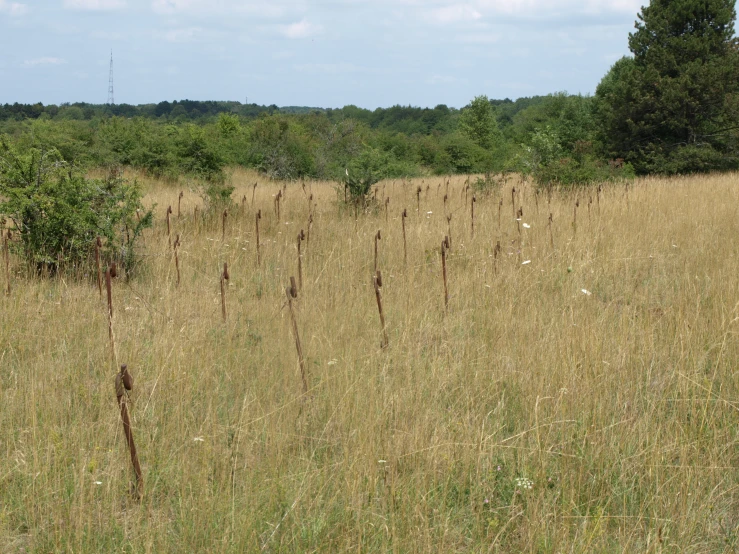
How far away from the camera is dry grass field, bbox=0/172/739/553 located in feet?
7.46

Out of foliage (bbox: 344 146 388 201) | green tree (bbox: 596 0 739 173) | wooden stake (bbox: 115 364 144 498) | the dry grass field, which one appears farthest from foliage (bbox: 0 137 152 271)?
green tree (bbox: 596 0 739 173)

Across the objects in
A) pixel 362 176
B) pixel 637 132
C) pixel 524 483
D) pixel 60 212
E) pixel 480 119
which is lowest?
pixel 524 483

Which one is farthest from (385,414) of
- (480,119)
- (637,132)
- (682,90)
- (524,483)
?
(480,119)

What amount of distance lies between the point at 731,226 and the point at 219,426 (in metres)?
6.40

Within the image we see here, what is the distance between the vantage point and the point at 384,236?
7156 mm

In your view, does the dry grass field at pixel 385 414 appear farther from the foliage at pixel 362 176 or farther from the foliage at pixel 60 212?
the foliage at pixel 362 176

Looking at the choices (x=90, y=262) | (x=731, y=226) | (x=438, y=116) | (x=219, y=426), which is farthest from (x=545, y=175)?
(x=438, y=116)

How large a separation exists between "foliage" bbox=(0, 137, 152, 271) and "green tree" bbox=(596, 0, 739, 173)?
18.6 m

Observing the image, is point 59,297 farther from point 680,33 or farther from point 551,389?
point 680,33

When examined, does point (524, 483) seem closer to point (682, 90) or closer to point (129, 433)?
point (129, 433)

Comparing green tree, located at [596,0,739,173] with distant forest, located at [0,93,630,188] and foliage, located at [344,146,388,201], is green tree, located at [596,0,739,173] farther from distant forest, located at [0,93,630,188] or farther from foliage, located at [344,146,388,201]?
foliage, located at [344,146,388,201]

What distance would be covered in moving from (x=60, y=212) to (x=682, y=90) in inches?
759

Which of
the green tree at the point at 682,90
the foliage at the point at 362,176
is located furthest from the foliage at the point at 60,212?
the green tree at the point at 682,90

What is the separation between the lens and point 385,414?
2938mm
